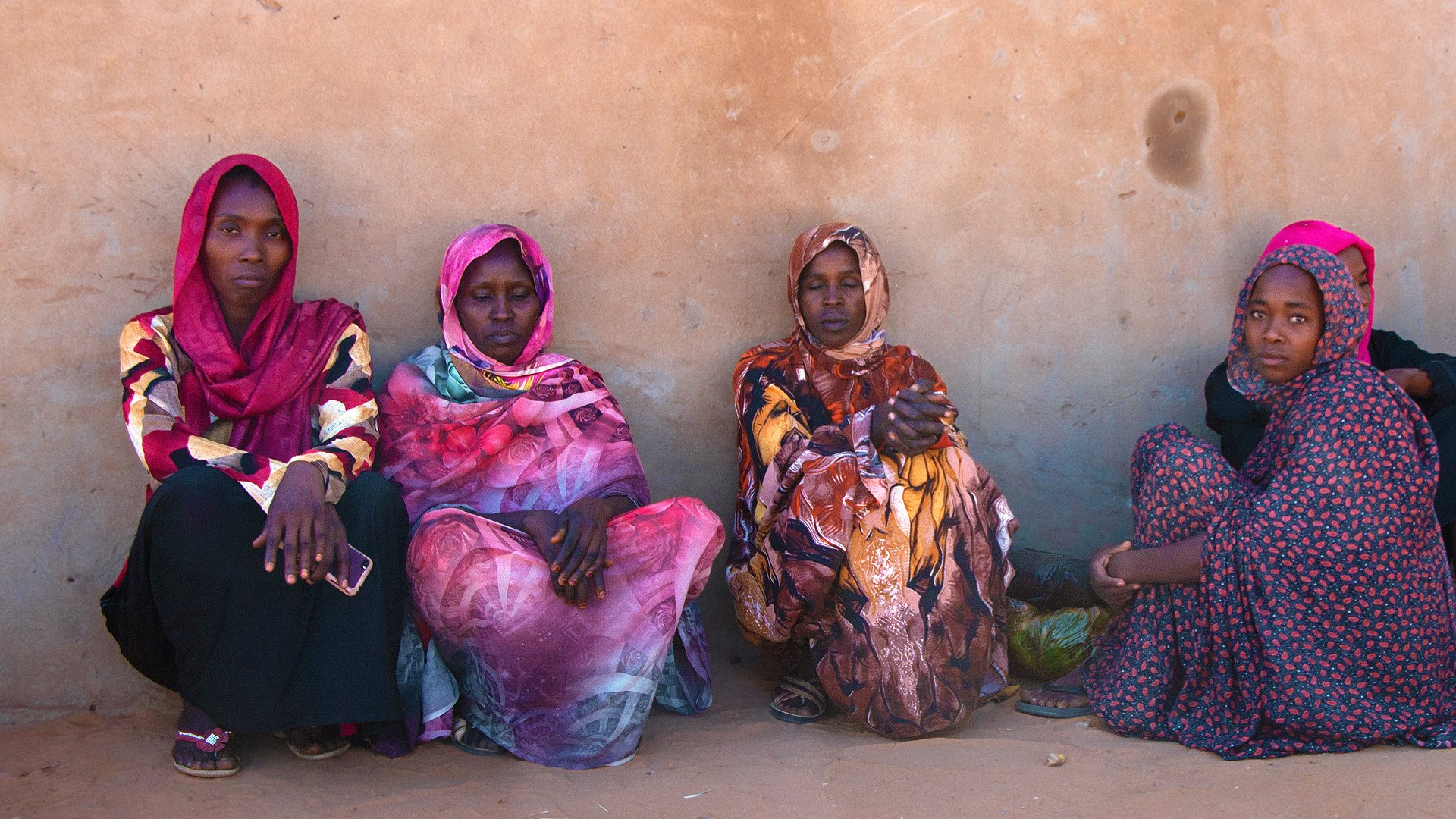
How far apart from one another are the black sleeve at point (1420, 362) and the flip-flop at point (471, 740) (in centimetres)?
290

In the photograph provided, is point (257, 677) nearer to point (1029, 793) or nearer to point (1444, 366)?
point (1029, 793)

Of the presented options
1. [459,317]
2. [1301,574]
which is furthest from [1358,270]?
[459,317]

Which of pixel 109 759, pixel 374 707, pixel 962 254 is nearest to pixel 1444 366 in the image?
pixel 962 254

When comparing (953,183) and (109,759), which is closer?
(109,759)

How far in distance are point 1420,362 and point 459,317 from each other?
3.40 meters

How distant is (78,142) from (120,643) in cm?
156

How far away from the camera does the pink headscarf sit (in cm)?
355

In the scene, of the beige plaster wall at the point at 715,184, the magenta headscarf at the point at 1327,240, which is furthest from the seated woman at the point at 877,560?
the magenta headscarf at the point at 1327,240

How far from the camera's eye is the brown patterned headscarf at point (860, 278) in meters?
3.92

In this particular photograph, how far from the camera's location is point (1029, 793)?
9.40ft

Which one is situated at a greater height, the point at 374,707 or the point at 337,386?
the point at 337,386

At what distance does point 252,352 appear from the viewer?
3.25 m

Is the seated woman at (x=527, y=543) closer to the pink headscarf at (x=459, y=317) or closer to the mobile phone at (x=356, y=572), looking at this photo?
the pink headscarf at (x=459, y=317)

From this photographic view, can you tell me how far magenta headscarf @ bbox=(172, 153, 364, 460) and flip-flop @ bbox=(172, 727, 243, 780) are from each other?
2.53 feet
